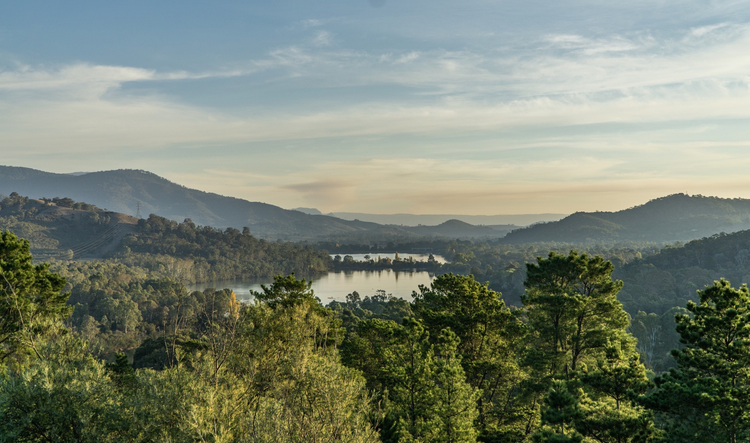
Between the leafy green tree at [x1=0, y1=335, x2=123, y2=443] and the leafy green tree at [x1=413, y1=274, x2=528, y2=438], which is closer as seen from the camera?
the leafy green tree at [x1=0, y1=335, x2=123, y2=443]

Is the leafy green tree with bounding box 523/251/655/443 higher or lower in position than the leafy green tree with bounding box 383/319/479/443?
higher

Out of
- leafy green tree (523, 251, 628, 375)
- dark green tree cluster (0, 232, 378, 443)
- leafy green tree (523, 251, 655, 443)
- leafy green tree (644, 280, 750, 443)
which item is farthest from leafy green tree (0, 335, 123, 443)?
leafy green tree (523, 251, 628, 375)

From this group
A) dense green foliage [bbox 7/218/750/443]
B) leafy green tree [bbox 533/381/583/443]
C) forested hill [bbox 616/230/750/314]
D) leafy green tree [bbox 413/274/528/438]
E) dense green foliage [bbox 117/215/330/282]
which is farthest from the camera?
dense green foliage [bbox 117/215/330/282]

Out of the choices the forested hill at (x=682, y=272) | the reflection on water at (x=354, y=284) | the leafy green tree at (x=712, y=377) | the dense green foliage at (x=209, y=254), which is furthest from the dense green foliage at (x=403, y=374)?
the dense green foliage at (x=209, y=254)

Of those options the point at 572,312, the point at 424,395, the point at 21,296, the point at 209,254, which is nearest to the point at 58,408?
the point at 21,296

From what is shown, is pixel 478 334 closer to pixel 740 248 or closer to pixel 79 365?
pixel 79 365

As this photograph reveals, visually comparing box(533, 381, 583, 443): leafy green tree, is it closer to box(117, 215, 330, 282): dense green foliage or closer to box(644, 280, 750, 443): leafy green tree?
box(644, 280, 750, 443): leafy green tree

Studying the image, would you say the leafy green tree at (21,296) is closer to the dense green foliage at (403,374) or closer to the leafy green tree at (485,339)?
the dense green foliage at (403,374)

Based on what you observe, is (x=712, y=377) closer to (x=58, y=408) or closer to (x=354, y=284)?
(x=58, y=408)
